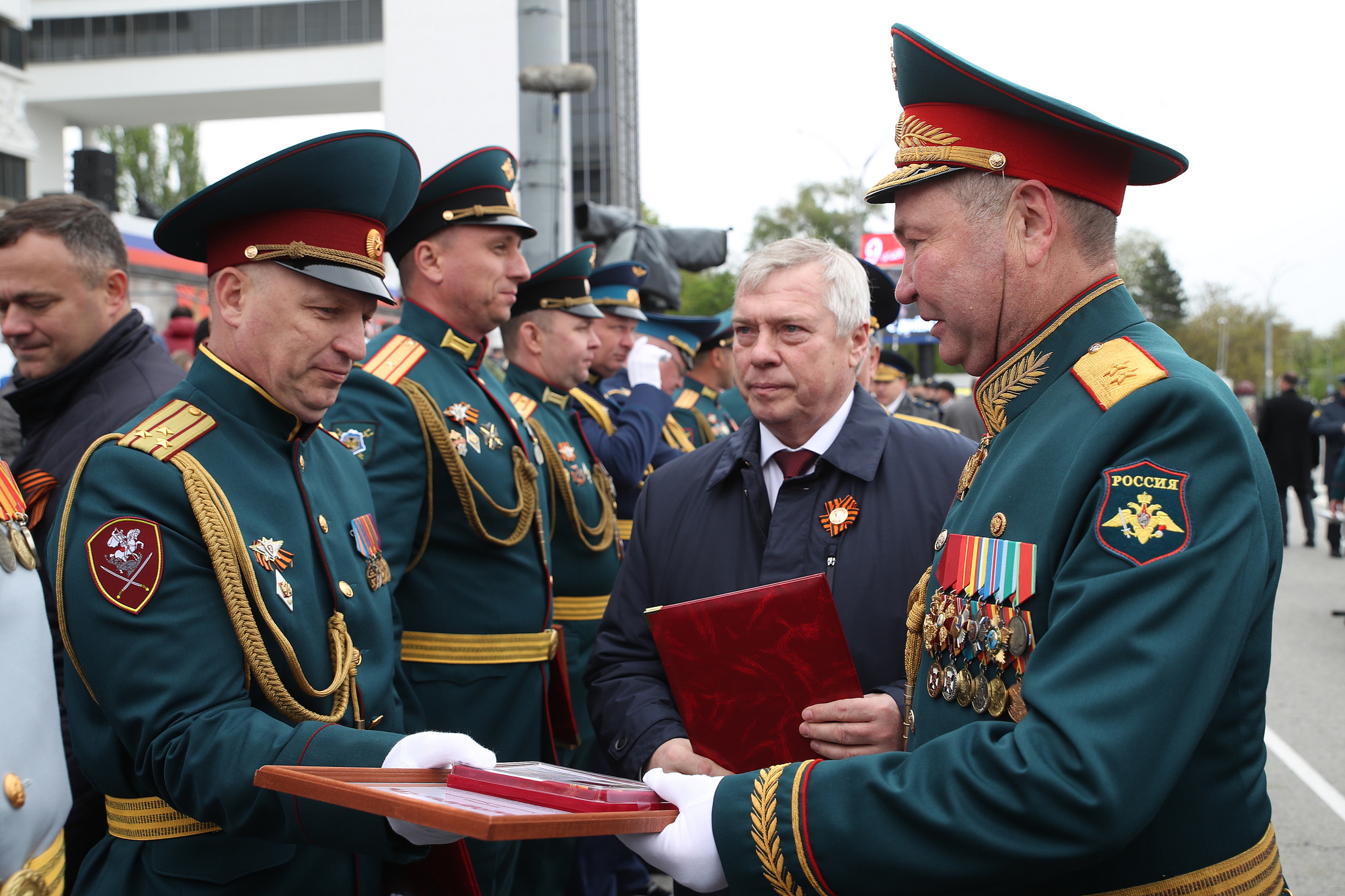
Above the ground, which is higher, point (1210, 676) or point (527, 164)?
point (527, 164)

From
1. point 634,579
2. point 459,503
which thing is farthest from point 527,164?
point 634,579

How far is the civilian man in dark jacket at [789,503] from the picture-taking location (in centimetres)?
254

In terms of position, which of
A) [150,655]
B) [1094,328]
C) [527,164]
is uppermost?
[527,164]

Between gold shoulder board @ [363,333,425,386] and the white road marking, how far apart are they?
4.83m

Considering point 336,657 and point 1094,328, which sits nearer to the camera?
point 1094,328

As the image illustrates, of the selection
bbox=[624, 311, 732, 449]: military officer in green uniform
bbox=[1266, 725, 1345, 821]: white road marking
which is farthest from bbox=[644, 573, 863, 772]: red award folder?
bbox=[624, 311, 732, 449]: military officer in green uniform

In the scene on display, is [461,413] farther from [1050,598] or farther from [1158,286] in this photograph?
[1158,286]

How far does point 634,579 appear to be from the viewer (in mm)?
2859

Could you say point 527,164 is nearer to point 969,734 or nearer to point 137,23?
point 969,734

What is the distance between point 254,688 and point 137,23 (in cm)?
4504

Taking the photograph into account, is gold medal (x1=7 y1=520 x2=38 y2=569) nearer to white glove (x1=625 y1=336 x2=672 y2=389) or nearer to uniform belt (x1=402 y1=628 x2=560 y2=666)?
uniform belt (x1=402 y1=628 x2=560 y2=666)

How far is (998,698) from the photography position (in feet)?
5.25

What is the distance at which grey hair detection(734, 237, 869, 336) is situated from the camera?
2988mm

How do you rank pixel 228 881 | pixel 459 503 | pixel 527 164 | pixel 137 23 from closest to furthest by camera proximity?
pixel 228 881, pixel 459 503, pixel 527 164, pixel 137 23
